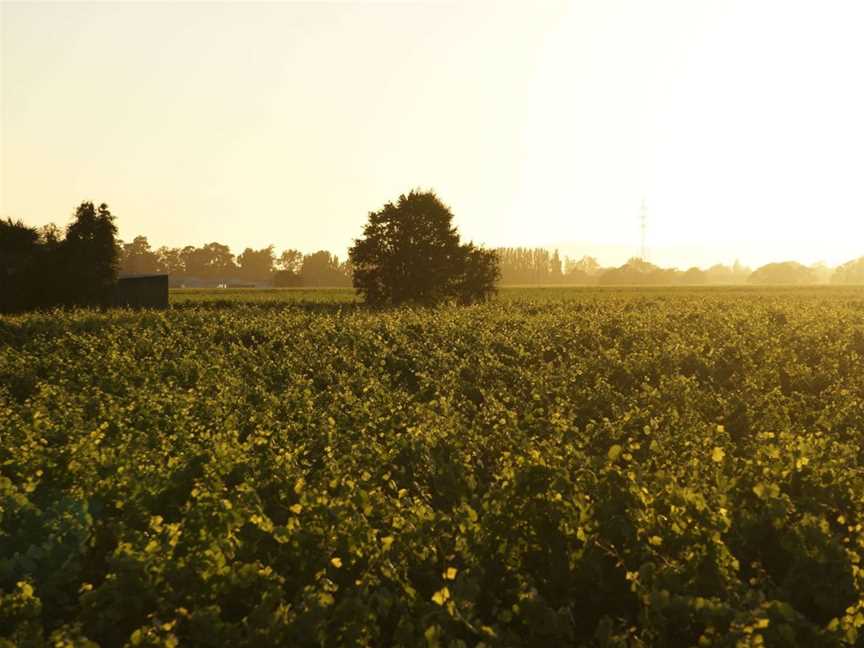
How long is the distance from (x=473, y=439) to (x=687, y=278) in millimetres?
189662

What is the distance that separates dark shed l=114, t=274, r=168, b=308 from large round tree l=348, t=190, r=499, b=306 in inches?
454

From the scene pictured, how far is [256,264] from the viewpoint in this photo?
6486 inches

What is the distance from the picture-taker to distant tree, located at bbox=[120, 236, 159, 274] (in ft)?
507

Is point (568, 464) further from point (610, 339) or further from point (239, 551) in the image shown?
point (610, 339)

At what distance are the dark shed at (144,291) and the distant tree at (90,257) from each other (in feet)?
5.41

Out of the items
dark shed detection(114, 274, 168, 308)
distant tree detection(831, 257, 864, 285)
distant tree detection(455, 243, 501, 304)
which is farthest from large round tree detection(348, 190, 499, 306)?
distant tree detection(831, 257, 864, 285)

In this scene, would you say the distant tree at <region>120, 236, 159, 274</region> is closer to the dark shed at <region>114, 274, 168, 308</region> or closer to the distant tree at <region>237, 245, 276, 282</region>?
the distant tree at <region>237, 245, 276, 282</region>

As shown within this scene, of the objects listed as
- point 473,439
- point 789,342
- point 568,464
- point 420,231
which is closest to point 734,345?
point 789,342

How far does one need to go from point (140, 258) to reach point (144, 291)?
126745 mm

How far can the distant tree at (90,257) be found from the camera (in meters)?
40.2

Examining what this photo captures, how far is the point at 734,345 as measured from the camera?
19828 mm

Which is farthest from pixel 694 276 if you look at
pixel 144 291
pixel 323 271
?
pixel 144 291

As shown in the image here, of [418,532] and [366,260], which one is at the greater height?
[366,260]

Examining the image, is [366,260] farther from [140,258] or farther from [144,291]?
[140,258]
